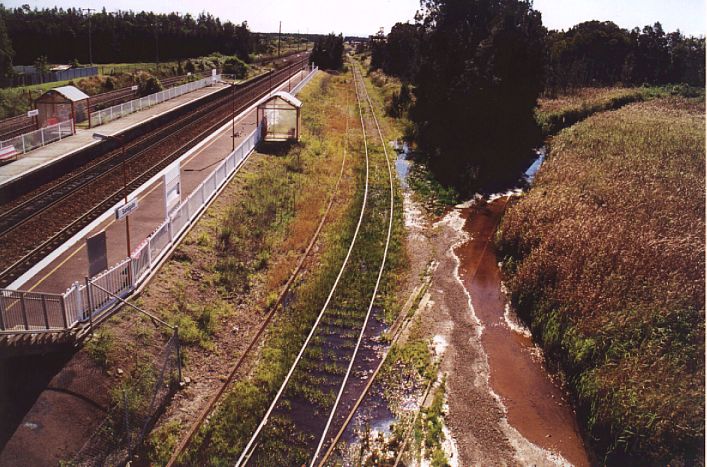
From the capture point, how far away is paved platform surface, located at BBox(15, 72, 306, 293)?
12.4 metres

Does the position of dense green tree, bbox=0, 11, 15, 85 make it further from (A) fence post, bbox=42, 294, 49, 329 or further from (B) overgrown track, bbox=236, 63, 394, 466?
(A) fence post, bbox=42, 294, 49, 329

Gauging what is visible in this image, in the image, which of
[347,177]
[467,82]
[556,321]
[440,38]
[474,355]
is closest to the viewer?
[474,355]

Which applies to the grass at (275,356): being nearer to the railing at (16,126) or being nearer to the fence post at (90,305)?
the fence post at (90,305)

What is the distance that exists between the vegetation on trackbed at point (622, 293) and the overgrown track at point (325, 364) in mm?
4833

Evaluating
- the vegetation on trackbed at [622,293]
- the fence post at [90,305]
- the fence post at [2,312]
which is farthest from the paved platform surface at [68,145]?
the vegetation on trackbed at [622,293]

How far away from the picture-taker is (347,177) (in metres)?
27.2

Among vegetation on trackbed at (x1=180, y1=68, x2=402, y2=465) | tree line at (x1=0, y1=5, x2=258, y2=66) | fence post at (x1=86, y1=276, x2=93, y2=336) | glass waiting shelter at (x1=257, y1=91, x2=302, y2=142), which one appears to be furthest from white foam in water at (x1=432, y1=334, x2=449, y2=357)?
tree line at (x1=0, y1=5, x2=258, y2=66)

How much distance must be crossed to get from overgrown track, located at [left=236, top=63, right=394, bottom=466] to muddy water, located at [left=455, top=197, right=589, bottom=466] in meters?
3.23

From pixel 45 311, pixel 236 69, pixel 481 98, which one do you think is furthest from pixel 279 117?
pixel 236 69

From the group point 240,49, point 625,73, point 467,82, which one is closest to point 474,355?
point 467,82

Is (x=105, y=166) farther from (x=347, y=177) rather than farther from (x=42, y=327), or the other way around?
(x=42, y=327)

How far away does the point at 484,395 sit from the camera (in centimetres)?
1207

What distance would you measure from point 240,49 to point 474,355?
321 ft

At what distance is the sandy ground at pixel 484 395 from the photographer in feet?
34.6
